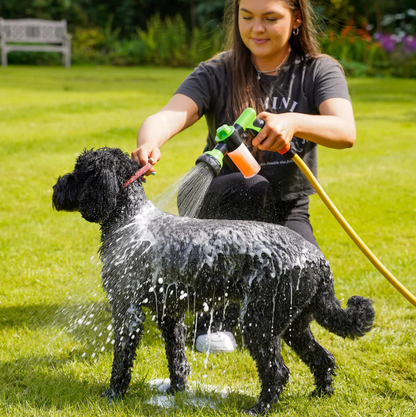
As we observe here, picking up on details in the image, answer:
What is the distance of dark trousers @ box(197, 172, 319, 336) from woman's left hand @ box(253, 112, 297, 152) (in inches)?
32.9

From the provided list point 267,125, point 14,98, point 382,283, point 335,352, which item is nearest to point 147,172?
point 267,125

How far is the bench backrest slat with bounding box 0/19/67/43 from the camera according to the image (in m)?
19.7

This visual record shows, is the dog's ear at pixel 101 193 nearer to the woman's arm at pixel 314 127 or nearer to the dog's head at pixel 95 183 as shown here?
the dog's head at pixel 95 183

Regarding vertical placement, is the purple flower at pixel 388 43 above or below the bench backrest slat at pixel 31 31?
above

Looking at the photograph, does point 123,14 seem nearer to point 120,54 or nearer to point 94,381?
point 120,54

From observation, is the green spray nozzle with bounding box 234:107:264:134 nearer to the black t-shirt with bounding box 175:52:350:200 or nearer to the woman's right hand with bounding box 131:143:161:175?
the woman's right hand with bounding box 131:143:161:175

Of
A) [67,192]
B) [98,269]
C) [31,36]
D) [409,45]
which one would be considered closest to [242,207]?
[98,269]

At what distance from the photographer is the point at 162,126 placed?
305 cm

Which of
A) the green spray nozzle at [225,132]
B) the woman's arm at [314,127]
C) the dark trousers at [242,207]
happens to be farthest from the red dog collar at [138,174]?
the dark trousers at [242,207]

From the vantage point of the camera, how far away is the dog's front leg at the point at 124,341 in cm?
255

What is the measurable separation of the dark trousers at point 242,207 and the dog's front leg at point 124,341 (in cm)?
68

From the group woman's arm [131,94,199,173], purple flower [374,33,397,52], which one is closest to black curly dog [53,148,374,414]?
woman's arm [131,94,199,173]

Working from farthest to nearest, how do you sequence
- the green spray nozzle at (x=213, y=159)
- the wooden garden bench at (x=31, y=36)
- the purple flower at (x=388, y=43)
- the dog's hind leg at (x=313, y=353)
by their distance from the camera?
1. the wooden garden bench at (x=31, y=36)
2. the purple flower at (x=388, y=43)
3. the dog's hind leg at (x=313, y=353)
4. the green spray nozzle at (x=213, y=159)

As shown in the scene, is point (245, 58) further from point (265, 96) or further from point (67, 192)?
point (67, 192)
